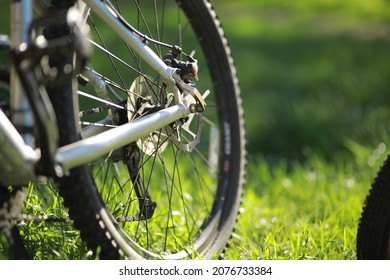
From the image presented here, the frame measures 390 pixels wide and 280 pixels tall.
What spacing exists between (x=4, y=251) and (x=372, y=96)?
13.6 ft

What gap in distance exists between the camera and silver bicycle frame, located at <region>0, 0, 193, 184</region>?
223 cm

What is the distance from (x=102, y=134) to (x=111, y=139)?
0.09 ft

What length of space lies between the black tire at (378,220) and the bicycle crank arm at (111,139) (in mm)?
653

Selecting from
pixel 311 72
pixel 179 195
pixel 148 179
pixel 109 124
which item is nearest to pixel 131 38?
pixel 109 124

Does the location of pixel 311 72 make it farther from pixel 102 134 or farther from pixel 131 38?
pixel 102 134

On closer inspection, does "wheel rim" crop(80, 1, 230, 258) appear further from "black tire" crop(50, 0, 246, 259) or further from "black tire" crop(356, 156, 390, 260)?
"black tire" crop(356, 156, 390, 260)

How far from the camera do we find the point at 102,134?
Result: 7.83ft

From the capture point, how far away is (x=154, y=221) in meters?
3.43

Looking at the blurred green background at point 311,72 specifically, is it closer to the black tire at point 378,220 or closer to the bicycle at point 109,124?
the bicycle at point 109,124

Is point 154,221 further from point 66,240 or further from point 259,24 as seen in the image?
point 259,24

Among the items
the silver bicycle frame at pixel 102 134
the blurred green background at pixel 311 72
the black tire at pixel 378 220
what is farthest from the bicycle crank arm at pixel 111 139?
the blurred green background at pixel 311 72

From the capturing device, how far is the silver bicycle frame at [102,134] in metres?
2.23

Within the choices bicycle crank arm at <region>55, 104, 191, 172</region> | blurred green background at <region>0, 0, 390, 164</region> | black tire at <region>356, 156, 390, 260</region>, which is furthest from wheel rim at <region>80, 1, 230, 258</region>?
blurred green background at <region>0, 0, 390, 164</region>

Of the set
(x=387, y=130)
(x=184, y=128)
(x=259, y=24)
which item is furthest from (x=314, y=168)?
(x=259, y=24)
